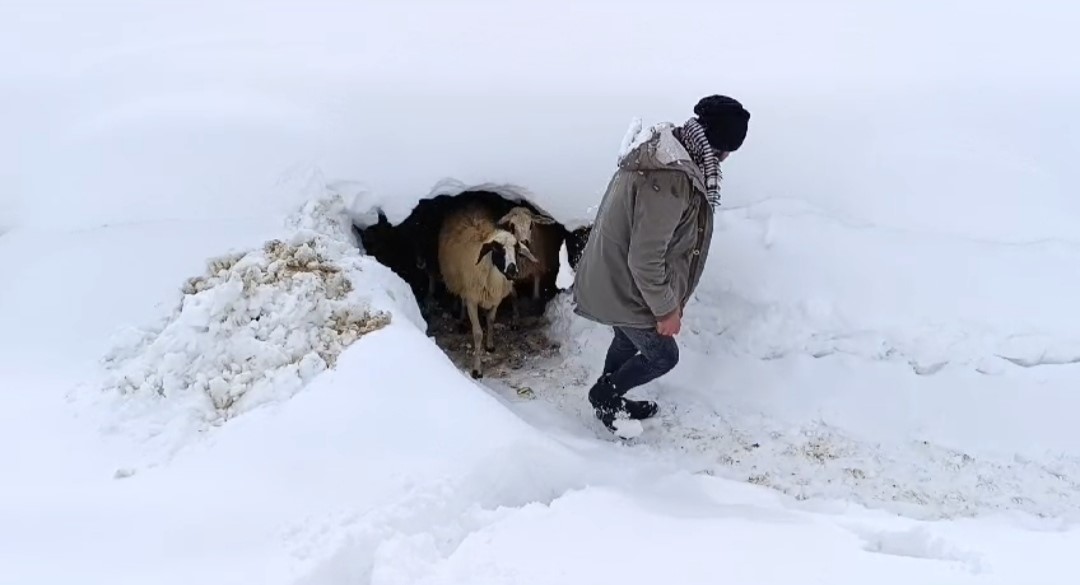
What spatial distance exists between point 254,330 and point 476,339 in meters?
2.13

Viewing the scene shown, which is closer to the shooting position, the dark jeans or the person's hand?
the person's hand

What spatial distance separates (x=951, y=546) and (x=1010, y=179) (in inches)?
114

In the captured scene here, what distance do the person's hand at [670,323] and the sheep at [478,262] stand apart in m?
2.10

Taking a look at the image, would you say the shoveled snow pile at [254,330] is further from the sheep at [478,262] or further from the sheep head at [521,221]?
the sheep head at [521,221]

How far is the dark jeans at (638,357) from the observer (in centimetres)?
425

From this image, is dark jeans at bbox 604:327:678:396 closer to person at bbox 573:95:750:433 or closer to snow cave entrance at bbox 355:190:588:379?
person at bbox 573:95:750:433

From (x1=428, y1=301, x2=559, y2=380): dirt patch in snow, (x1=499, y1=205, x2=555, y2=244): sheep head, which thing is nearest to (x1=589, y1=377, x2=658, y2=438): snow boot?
(x1=428, y1=301, x2=559, y2=380): dirt patch in snow

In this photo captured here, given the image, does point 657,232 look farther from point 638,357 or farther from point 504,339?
point 504,339

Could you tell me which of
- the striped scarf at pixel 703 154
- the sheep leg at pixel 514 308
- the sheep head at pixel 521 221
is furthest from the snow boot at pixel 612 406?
the sheep leg at pixel 514 308

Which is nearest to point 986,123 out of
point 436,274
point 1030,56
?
point 1030,56

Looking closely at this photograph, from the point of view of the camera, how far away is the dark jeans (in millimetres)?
4250

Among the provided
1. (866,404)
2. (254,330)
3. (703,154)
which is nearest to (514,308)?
(254,330)

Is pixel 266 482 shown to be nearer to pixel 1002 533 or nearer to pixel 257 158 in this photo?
pixel 257 158

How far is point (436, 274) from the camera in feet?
23.5
